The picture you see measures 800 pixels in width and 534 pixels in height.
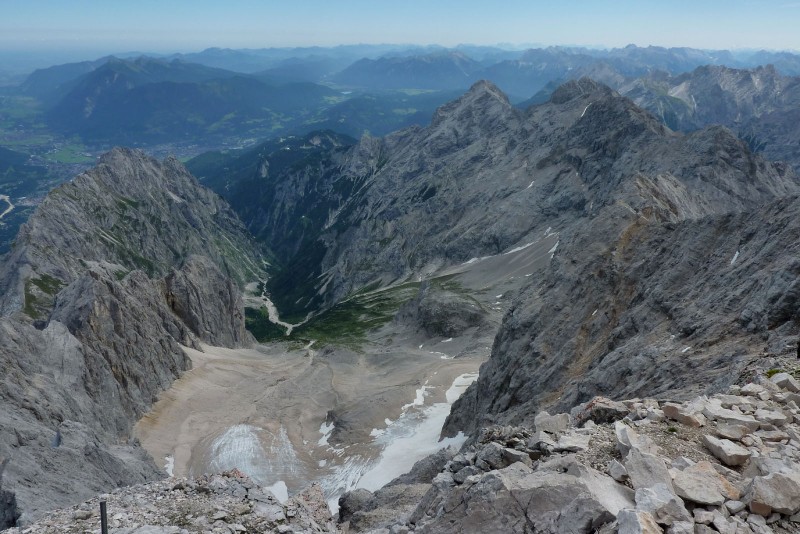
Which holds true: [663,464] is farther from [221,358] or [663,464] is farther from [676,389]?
[221,358]

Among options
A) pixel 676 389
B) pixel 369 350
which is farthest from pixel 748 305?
pixel 369 350

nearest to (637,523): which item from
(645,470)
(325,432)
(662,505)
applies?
(662,505)

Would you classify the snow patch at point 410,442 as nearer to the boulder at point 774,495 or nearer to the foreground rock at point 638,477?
the foreground rock at point 638,477

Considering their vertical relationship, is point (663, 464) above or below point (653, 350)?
above

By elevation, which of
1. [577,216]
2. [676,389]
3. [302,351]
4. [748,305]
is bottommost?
[302,351]

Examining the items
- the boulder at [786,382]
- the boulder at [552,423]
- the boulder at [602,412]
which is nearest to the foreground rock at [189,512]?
the boulder at [552,423]

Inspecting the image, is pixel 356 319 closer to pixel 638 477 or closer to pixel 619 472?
pixel 619 472

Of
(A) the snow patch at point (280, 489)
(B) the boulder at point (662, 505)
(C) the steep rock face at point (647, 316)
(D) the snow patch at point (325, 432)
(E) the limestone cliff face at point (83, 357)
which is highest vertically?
(B) the boulder at point (662, 505)
